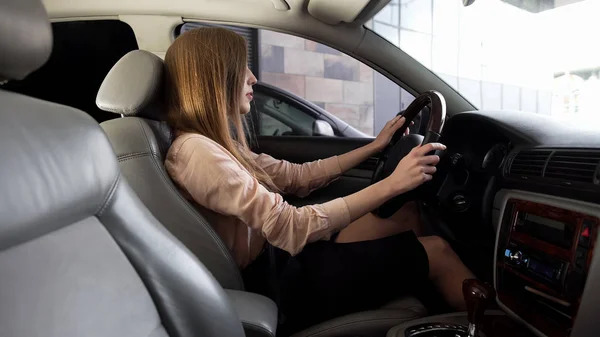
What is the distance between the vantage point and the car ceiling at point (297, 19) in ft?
5.67

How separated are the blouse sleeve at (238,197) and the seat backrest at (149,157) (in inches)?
2.2

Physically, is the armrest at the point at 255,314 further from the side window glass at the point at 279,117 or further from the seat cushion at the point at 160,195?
the side window glass at the point at 279,117

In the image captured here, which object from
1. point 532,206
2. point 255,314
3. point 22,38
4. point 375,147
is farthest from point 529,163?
point 22,38

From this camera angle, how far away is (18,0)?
26.4 inches

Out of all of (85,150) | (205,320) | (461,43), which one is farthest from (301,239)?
(461,43)

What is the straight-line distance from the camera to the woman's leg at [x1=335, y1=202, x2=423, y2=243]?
5.32 ft

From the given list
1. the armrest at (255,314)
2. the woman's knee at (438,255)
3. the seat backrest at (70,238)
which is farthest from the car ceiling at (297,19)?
the seat backrest at (70,238)

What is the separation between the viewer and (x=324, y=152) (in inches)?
83.4

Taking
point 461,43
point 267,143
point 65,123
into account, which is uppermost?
point 461,43

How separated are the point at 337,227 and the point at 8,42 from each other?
869 millimetres

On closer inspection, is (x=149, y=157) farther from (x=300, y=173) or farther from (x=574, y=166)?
(x=574, y=166)

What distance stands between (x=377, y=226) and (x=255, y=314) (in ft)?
2.26

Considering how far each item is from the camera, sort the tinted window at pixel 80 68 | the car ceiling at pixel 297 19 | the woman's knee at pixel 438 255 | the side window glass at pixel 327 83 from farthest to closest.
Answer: the side window glass at pixel 327 83 < the tinted window at pixel 80 68 < the car ceiling at pixel 297 19 < the woman's knee at pixel 438 255

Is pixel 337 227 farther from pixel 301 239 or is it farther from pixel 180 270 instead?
pixel 180 270
